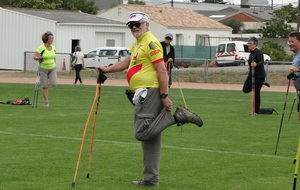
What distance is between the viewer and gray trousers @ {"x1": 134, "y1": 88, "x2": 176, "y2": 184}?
811 centimetres

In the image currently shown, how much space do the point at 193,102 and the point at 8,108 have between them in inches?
241

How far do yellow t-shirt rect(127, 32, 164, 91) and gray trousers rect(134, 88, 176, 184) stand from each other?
133mm

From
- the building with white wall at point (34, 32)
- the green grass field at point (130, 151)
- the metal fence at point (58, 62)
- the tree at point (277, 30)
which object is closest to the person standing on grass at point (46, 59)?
the green grass field at point (130, 151)

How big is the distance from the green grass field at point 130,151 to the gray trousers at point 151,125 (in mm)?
296

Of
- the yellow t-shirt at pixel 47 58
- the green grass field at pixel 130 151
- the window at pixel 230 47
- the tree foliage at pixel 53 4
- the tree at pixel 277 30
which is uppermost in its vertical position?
the tree foliage at pixel 53 4

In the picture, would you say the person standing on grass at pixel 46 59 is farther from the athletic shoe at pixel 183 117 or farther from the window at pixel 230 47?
the window at pixel 230 47

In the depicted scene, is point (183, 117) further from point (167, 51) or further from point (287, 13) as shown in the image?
point (287, 13)

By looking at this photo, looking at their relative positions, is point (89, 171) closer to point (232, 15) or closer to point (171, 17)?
point (171, 17)

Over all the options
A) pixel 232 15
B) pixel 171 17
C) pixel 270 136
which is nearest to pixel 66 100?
pixel 270 136

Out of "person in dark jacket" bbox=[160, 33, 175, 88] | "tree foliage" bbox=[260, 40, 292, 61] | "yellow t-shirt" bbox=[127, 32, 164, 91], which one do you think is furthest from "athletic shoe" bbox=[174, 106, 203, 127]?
"tree foliage" bbox=[260, 40, 292, 61]

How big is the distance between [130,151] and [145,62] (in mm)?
3268

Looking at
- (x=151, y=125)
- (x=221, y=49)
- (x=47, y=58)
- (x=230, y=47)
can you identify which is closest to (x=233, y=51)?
(x=230, y=47)

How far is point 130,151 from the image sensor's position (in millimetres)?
11172

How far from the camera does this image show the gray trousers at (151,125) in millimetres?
8109
